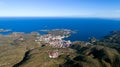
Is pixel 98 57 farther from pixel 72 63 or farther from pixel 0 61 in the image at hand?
pixel 0 61

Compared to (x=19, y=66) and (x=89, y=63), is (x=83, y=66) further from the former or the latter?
A: (x=19, y=66)

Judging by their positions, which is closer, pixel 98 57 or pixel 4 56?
pixel 98 57

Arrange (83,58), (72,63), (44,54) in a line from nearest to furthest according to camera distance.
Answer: (72,63) < (83,58) < (44,54)

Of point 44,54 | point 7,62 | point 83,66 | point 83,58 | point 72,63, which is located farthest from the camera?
point 44,54

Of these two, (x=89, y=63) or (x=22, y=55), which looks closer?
(x=89, y=63)

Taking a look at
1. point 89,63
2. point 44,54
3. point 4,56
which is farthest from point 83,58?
point 4,56

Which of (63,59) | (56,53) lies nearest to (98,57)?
(63,59)

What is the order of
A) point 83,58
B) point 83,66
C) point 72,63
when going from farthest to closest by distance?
point 83,58 < point 72,63 < point 83,66

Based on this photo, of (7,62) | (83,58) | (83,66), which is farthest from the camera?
(7,62)
